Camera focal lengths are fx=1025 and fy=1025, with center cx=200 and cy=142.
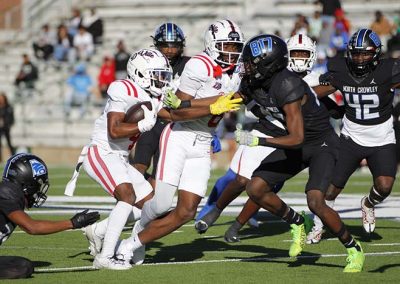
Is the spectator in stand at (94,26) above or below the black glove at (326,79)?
below

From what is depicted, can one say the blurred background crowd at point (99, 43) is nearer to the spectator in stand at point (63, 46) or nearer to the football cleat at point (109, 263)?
the spectator in stand at point (63, 46)

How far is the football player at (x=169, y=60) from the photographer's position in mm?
9852

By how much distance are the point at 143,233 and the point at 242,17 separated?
53.0ft

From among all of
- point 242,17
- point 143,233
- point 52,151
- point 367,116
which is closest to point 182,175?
point 143,233

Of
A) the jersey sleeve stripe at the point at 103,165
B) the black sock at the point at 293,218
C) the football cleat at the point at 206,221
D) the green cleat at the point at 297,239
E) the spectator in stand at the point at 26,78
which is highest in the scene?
the jersey sleeve stripe at the point at 103,165

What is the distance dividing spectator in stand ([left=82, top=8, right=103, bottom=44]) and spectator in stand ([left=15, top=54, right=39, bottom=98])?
1.68 metres

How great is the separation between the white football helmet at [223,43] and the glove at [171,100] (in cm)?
61

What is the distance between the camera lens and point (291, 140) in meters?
7.54

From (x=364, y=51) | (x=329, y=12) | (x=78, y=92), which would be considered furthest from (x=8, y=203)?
(x=78, y=92)

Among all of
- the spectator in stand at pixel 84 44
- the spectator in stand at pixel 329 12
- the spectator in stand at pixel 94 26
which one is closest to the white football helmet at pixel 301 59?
the spectator in stand at pixel 329 12

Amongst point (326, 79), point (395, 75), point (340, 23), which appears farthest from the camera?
point (340, 23)

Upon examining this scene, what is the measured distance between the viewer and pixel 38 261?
8.14 metres

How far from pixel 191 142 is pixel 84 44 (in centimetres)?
1618

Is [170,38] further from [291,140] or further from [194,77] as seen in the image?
[291,140]
